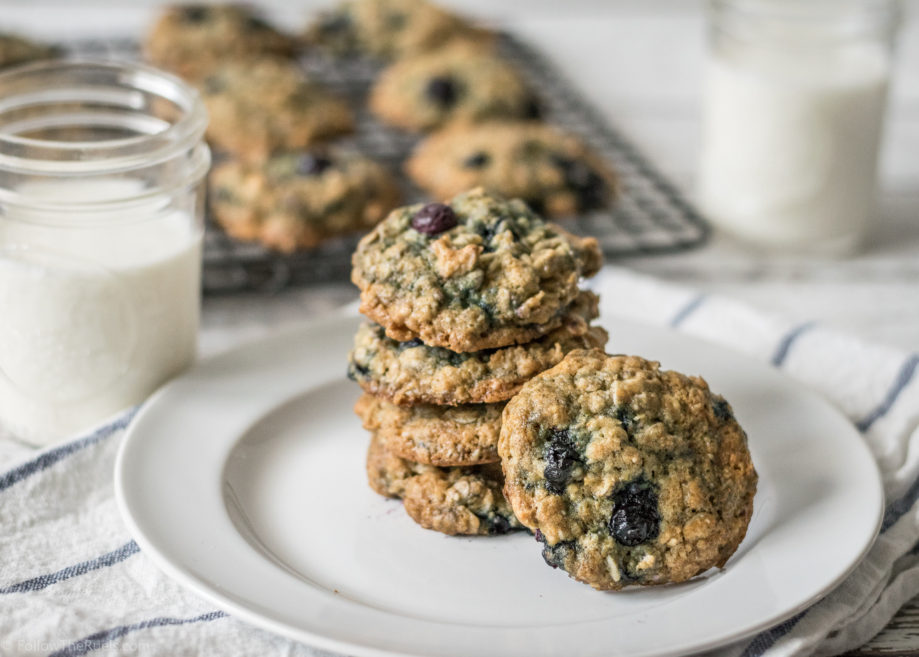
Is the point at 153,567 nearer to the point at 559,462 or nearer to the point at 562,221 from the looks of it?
the point at 559,462

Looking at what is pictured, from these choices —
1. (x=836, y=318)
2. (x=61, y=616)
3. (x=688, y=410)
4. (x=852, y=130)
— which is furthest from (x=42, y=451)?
(x=852, y=130)

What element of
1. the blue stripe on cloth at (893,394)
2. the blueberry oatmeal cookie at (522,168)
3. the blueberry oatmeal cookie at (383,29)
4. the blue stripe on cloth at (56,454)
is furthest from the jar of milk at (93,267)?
the blueberry oatmeal cookie at (383,29)

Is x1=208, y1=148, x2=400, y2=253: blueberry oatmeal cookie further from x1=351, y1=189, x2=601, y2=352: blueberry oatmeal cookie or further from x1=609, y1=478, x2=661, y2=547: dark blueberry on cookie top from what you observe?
x1=609, y1=478, x2=661, y2=547: dark blueberry on cookie top

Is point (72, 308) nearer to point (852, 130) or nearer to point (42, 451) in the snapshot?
point (42, 451)

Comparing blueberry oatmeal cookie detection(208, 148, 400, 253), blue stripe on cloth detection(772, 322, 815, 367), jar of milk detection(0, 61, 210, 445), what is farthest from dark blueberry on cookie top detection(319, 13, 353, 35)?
blue stripe on cloth detection(772, 322, 815, 367)

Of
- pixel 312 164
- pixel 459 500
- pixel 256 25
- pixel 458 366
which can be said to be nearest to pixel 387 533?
pixel 459 500
